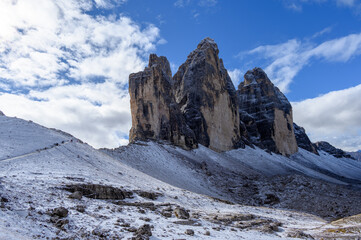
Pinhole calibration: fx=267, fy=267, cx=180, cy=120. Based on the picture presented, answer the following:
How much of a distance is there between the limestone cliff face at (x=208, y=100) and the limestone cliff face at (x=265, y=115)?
1569cm

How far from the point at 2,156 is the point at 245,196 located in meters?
26.7

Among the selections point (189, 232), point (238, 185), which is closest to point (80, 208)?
point (189, 232)

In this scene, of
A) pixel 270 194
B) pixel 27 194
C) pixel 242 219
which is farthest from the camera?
pixel 270 194

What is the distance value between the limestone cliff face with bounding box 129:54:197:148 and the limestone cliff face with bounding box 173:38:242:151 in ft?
29.2

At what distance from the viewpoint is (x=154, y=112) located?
52531 mm

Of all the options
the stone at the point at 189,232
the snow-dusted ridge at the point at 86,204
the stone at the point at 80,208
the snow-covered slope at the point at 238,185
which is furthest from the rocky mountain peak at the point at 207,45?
the stone at the point at 189,232

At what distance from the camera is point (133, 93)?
5481 centimetres

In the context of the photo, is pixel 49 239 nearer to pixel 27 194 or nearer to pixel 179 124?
pixel 27 194

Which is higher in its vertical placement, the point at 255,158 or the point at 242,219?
the point at 255,158

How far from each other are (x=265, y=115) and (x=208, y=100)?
3423 cm

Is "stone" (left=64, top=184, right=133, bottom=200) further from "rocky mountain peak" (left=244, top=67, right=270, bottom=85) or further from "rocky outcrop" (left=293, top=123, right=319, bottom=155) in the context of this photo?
"rocky outcrop" (left=293, top=123, right=319, bottom=155)

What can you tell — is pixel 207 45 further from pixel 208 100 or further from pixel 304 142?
pixel 304 142

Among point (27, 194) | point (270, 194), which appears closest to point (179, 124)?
point (270, 194)

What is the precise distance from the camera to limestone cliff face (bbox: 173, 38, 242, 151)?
65375 millimetres
